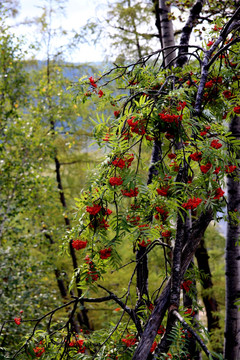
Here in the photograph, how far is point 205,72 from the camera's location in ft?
6.65

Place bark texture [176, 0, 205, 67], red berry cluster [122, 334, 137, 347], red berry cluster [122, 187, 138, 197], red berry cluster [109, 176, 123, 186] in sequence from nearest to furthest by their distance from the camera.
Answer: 1. red berry cluster [109, 176, 123, 186]
2. red berry cluster [122, 187, 138, 197]
3. red berry cluster [122, 334, 137, 347]
4. bark texture [176, 0, 205, 67]

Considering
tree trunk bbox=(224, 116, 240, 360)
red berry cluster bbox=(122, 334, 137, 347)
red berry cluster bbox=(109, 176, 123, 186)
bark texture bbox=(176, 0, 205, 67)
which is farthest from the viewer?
tree trunk bbox=(224, 116, 240, 360)

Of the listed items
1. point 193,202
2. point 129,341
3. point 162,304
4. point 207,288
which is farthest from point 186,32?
point 207,288

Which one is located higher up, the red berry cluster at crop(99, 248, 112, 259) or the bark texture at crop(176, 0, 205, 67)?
the bark texture at crop(176, 0, 205, 67)

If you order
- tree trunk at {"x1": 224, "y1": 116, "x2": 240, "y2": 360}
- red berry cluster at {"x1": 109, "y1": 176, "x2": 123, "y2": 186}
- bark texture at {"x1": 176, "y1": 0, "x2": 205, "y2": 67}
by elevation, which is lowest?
tree trunk at {"x1": 224, "y1": 116, "x2": 240, "y2": 360}

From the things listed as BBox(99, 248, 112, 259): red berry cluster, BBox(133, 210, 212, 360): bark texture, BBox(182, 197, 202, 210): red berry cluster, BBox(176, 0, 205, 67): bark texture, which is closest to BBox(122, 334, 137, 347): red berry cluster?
BBox(133, 210, 212, 360): bark texture

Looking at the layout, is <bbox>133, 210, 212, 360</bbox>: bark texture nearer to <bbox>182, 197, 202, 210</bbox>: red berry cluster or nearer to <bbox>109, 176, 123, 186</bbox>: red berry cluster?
<bbox>182, 197, 202, 210</bbox>: red berry cluster

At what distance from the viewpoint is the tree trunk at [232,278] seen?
314 cm

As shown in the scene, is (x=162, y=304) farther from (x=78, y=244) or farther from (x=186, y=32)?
(x=186, y=32)

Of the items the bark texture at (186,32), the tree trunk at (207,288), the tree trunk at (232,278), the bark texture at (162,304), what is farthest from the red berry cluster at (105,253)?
the tree trunk at (207,288)

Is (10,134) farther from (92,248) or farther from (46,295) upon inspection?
(92,248)

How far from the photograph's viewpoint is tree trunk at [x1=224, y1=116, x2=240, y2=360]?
3.14m

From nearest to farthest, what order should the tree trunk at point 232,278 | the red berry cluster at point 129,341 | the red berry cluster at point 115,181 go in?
the red berry cluster at point 115,181, the red berry cluster at point 129,341, the tree trunk at point 232,278

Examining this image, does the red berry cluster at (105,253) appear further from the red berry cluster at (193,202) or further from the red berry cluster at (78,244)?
the red berry cluster at (193,202)
